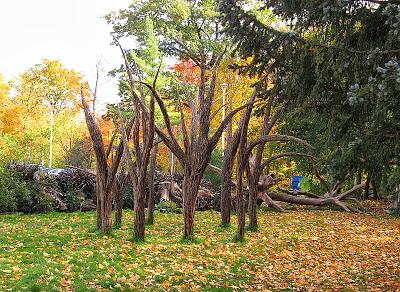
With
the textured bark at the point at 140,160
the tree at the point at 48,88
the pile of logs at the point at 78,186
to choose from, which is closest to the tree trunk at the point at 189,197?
the textured bark at the point at 140,160

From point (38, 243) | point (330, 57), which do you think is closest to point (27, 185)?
point (38, 243)

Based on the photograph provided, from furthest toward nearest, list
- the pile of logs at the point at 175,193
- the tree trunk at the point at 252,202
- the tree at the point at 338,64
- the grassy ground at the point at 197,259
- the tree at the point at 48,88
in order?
the tree at the point at 48,88
the pile of logs at the point at 175,193
the tree trunk at the point at 252,202
the grassy ground at the point at 197,259
the tree at the point at 338,64

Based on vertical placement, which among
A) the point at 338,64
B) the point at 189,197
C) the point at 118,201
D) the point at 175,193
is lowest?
the point at 118,201

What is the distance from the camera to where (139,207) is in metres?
9.62

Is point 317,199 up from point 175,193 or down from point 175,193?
down

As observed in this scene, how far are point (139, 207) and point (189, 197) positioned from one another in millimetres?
1068

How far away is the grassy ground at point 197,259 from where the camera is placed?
6328 mm

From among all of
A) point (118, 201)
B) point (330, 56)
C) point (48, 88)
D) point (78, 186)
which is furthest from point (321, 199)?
point (48, 88)

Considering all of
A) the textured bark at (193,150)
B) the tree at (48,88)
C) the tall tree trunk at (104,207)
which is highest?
the tree at (48,88)

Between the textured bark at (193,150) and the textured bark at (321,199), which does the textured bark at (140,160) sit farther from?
the textured bark at (321,199)

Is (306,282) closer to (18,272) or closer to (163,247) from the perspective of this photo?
(163,247)

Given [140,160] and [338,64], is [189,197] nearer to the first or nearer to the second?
[140,160]

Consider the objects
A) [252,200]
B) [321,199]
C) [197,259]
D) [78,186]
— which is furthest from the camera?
[321,199]

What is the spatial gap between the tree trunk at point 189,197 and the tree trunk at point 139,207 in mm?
888
